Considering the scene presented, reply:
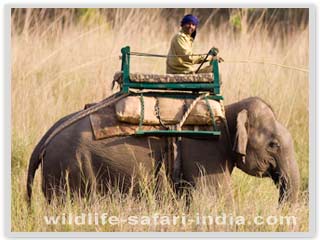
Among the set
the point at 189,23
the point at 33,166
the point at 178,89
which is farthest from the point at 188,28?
the point at 33,166

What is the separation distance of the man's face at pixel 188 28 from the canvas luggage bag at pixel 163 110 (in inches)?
24.3

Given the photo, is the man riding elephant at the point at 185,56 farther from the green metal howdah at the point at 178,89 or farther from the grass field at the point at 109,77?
the grass field at the point at 109,77

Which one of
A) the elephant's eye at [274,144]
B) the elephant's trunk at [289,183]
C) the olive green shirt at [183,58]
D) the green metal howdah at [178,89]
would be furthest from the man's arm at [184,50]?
the elephant's trunk at [289,183]

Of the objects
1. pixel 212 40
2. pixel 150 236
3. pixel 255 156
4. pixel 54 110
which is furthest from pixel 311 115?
pixel 212 40

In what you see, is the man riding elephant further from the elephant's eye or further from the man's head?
the elephant's eye

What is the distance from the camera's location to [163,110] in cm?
712

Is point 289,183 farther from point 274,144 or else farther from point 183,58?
point 183,58

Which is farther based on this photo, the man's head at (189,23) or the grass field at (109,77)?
the grass field at (109,77)

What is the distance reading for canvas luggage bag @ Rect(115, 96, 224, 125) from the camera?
703 cm

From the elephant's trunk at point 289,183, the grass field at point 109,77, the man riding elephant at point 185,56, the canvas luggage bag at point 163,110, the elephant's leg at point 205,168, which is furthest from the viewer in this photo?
the grass field at point 109,77

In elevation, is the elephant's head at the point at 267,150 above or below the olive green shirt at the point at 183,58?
below

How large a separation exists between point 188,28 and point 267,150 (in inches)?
46.1

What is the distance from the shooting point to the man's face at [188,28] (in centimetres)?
742

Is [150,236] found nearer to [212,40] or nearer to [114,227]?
[114,227]
